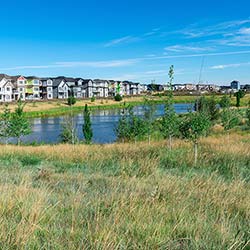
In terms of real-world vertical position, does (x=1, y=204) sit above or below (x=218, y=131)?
above

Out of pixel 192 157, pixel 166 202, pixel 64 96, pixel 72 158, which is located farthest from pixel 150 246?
pixel 64 96

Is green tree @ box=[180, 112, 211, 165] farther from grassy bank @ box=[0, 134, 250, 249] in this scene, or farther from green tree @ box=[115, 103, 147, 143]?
green tree @ box=[115, 103, 147, 143]

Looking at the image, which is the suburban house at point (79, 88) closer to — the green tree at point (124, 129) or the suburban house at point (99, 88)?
the suburban house at point (99, 88)

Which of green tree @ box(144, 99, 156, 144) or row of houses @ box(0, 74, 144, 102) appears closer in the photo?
green tree @ box(144, 99, 156, 144)

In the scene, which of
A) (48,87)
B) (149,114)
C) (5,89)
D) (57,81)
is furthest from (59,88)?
(149,114)

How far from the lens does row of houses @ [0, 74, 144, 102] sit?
95.7 m

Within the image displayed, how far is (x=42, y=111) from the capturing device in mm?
72500

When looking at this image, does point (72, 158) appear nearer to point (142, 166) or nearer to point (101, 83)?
point (142, 166)

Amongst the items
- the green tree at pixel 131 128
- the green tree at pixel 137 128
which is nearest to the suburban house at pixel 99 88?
the green tree at pixel 131 128

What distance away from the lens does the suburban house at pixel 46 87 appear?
112m

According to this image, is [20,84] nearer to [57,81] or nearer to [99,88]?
[57,81]

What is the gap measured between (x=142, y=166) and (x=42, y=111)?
6595 cm

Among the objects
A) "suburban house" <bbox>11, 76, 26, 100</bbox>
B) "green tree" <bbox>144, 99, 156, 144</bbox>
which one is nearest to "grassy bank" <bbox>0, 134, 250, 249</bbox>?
"green tree" <bbox>144, 99, 156, 144</bbox>

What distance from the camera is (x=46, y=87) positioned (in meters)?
112
